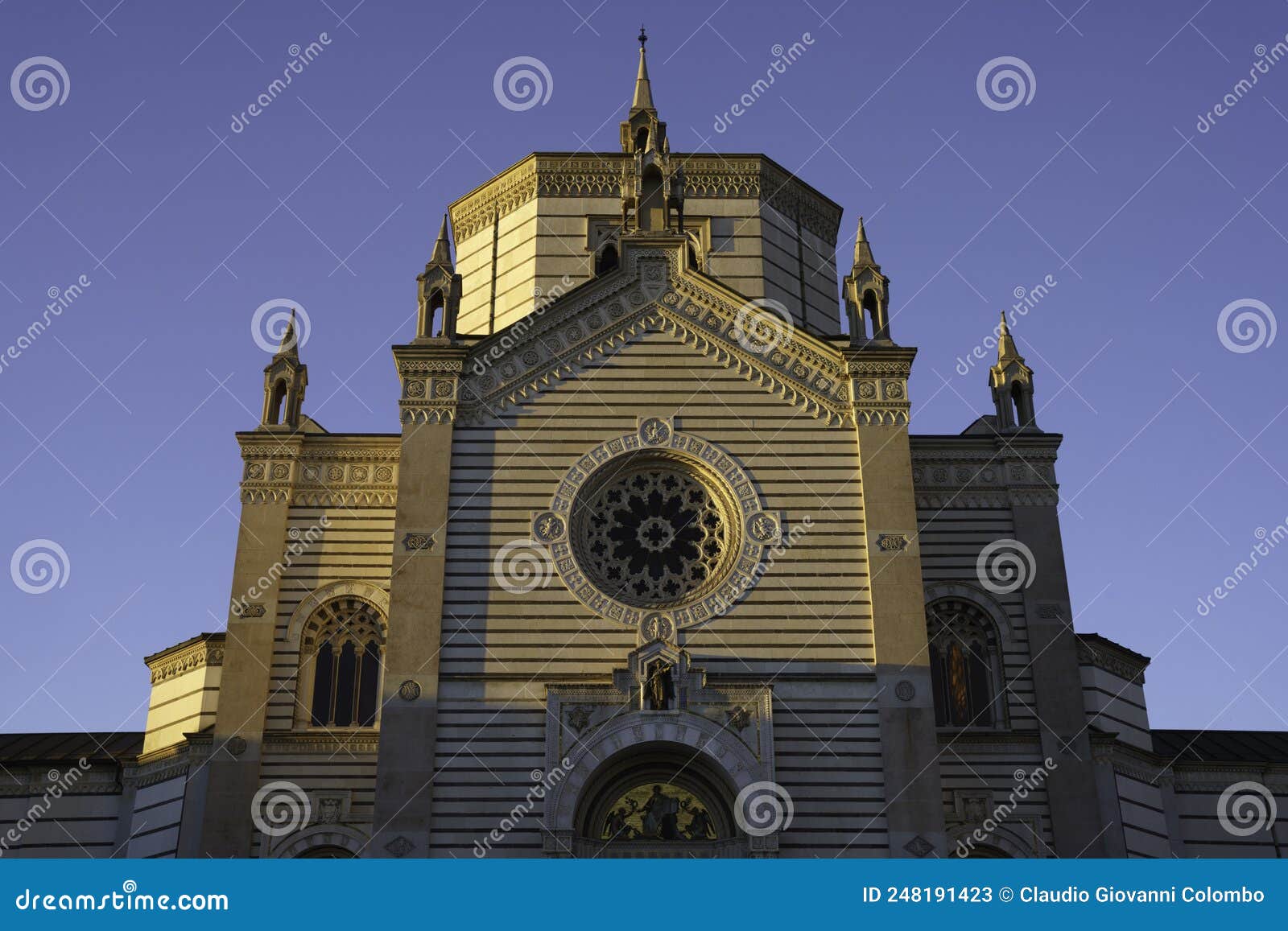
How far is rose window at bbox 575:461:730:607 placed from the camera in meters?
29.0

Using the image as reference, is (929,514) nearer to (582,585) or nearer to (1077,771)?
(1077,771)

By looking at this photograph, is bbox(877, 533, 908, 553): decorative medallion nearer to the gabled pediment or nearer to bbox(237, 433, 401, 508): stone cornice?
the gabled pediment

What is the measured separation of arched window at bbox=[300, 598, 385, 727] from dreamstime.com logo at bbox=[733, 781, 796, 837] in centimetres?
804

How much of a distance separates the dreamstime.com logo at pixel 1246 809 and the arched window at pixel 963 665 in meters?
6.99

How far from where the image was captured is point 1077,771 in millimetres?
29453

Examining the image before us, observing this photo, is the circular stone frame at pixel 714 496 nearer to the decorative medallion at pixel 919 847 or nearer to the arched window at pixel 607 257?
the decorative medallion at pixel 919 847

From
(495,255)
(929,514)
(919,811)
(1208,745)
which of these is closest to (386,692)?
(919,811)

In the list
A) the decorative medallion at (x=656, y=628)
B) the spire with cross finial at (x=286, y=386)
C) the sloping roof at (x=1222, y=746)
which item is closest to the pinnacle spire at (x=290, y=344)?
the spire with cross finial at (x=286, y=386)
